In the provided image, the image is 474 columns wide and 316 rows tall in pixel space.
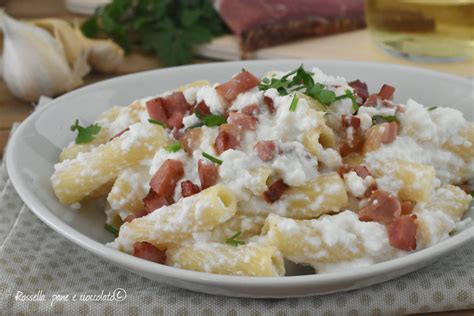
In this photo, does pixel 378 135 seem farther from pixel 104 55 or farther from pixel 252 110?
pixel 104 55

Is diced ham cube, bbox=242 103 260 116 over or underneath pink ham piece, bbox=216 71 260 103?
underneath

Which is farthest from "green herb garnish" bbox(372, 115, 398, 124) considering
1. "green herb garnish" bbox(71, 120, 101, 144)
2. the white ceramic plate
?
"green herb garnish" bbox(71, 120, 101, 144)

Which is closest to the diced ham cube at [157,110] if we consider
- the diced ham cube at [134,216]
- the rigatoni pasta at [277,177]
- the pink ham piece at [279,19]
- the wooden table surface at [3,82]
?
the rigatoni pasta at [277,177]

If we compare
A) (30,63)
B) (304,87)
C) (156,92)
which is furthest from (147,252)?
(30,63)

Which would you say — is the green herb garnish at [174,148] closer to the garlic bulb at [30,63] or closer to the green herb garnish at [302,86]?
the green herb garnish at [302,86]

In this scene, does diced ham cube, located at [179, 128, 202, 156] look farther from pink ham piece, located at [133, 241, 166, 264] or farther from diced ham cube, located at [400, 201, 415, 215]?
diced ham cube, located at [400, 201, 415, 215]

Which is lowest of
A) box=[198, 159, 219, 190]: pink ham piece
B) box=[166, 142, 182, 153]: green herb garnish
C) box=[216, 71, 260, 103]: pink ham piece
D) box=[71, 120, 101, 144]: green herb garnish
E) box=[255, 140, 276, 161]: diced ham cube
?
box=[71, 120, 101, 144]: green herb garnish

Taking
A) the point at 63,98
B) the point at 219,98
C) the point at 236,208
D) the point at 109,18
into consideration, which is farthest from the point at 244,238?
the point at 109,18
